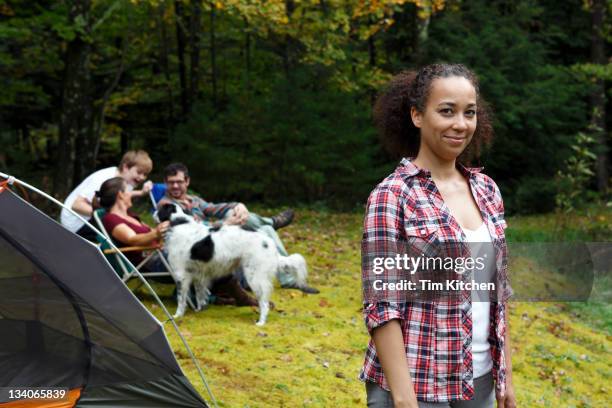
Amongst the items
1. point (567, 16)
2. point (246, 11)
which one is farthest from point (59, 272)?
point (567, 16)

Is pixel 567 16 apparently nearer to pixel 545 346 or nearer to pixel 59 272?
pixel 545 346

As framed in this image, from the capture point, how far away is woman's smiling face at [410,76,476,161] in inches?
81.9

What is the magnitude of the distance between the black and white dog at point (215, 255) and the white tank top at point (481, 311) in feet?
13.6

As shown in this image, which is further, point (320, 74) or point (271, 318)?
point (320, 74)

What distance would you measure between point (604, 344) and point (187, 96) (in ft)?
42.6

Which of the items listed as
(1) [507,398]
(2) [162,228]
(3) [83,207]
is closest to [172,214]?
(2) [162,228]

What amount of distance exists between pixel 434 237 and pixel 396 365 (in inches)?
13.4

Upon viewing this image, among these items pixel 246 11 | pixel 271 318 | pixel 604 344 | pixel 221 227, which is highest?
pixel 246 11

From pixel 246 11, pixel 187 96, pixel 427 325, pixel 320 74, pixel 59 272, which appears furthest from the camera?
pixel 187 96

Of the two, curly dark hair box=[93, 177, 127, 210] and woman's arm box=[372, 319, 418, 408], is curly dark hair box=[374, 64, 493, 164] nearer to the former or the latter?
woman's arm box=[372, 319, 418, 408]

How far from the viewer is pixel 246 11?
10.7 meters

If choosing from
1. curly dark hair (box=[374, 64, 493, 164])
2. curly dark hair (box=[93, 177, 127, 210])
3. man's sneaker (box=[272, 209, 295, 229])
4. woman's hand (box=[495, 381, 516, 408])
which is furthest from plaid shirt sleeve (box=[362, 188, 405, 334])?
man's sneaker (box=[272, 209, 295, 229])

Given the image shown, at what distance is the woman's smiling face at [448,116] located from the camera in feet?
6.82

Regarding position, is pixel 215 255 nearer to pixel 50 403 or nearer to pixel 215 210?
pixel 215 210
